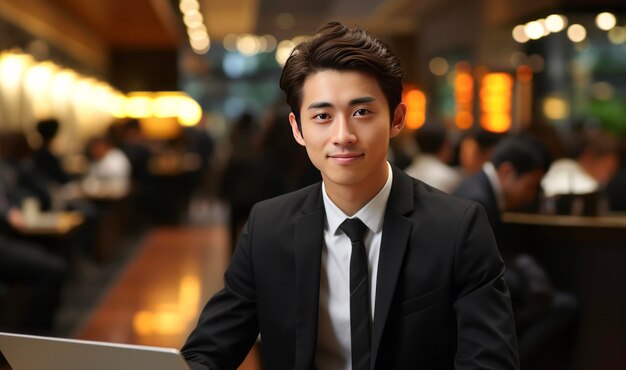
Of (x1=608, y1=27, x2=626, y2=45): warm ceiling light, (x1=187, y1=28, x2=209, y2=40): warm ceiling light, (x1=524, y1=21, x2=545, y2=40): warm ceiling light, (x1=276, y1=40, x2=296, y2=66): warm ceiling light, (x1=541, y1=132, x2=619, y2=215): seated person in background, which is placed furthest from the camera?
(x1=276, y1=40, x2=296, y2=66): warm ceiling light

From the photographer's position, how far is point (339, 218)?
2.07 meters

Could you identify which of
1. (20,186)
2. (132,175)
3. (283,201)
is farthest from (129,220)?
(283,201)

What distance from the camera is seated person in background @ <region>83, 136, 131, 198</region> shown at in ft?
38.8

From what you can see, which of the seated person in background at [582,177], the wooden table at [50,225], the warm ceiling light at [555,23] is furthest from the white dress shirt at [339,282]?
the warm ceiling light at [555,23]

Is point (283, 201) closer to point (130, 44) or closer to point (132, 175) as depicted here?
point (132, 175)

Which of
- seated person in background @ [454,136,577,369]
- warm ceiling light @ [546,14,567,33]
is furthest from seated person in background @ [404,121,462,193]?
warm ceiling light @ [546,14,567,33]

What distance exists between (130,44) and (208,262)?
9531mm

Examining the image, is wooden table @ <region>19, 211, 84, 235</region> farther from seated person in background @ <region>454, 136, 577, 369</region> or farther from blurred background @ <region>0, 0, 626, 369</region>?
seated person in background @ <region>454, 136, 577, 369</region>

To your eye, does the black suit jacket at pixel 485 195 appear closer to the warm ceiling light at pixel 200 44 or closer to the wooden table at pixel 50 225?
the wooden table at pixel 50 225

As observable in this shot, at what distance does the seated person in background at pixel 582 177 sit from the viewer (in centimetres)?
596

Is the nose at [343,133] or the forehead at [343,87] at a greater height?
the forehead at [343,87]

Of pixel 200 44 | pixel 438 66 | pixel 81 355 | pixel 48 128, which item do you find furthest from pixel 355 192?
pixel 200 44

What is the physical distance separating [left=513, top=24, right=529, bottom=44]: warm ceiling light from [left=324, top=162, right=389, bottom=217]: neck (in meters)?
10.4

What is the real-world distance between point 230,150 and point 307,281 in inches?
346
